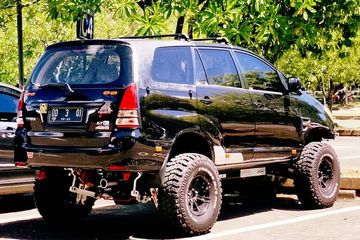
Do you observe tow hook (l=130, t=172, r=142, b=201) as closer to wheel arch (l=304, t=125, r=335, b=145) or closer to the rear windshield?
the rear windshield

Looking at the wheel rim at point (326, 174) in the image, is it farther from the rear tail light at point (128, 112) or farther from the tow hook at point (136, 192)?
the rear tail light at point (128, 112)

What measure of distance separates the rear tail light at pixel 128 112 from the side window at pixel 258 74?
2115 millimetres

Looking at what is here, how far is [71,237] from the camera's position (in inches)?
292

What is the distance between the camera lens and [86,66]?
286 inches

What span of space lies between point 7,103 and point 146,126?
3348 millimetres

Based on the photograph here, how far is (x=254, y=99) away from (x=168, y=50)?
1422 mm

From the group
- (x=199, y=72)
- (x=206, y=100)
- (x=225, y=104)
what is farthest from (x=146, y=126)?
(x=225, y=104)

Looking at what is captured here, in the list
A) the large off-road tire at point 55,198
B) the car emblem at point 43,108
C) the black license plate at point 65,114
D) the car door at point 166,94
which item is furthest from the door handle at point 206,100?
the large off-road tire at point 55,198

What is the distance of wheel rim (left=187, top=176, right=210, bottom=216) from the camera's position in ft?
23.9

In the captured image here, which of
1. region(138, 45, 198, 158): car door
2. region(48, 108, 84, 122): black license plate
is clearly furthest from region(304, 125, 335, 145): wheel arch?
region(48, 108, 84, 122): black license plate

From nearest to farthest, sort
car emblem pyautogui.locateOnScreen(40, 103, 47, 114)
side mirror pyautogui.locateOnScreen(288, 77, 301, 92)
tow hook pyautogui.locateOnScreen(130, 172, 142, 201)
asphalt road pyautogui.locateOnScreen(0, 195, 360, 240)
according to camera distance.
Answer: tow hook pyautogui.locateOnScreen(130, 172, 142, 201), car emblem pyautogui.locateOnScreen(40, 103, 47, 114), asphalt road pyautogui.locateOnScreen(0, 195, 360, 240), side mirror pyautogui.locateOnScreen(288, 77, 301, 92)

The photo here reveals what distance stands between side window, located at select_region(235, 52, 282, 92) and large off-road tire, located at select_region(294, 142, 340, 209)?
90cm

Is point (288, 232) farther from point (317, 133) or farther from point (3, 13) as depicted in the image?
point (3, 13)

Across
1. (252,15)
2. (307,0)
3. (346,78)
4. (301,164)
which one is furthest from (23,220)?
(346,78)
